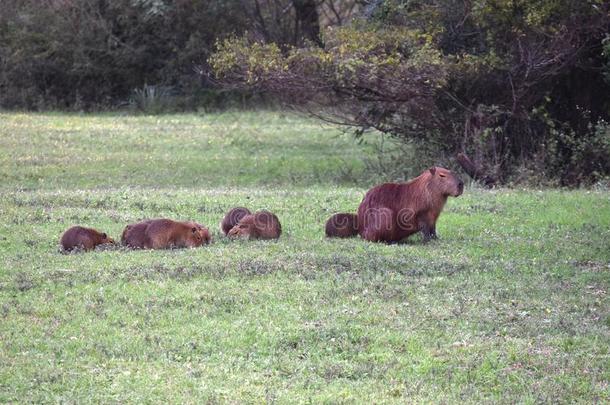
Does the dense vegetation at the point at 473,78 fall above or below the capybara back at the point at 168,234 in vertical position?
above

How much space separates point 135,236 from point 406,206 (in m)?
2.73

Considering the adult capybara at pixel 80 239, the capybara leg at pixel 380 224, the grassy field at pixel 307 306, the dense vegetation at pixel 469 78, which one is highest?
the dense vegetation at pixel 469 78

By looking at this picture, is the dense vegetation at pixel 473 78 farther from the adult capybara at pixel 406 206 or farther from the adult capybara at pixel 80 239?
the adult capybara at pixel 80 239

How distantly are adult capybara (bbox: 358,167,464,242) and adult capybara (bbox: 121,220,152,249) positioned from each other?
226cm

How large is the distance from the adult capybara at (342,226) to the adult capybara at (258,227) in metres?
0.56

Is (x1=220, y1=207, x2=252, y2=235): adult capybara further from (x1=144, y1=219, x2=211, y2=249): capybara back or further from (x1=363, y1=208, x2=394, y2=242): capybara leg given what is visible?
(x1=363, y1=208, x2=394, y2=242): capybara leg

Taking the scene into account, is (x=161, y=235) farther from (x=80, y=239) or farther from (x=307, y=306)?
(x=307, y=306)

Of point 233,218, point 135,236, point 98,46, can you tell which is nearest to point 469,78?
point 233,218

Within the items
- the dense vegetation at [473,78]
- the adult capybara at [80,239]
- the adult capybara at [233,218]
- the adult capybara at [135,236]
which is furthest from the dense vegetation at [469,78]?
the adult capybara at [80,239]

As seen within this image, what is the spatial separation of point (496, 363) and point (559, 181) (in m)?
9.59

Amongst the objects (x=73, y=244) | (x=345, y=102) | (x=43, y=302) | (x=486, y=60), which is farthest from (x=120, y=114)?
(x=43, y=302)

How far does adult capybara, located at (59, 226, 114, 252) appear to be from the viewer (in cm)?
1015

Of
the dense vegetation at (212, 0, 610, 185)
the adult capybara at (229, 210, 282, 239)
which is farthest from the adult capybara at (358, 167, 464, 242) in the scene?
the dense vegetation at (212, 0, 610, 185)

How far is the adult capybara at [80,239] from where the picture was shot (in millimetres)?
10148
